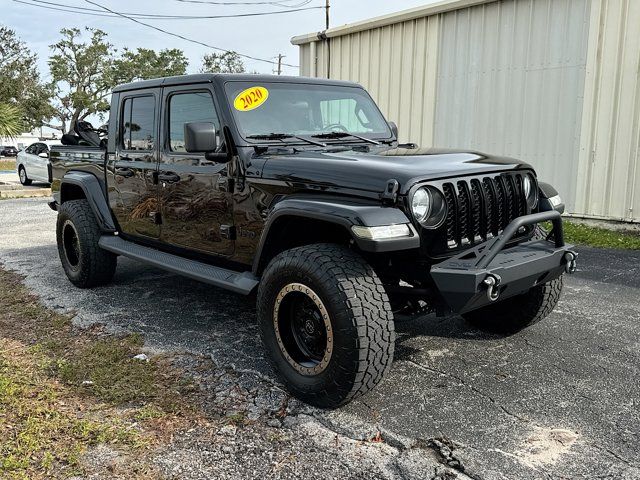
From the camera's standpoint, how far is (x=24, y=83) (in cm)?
4322

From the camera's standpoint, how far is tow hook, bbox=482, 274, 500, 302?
9.46ft

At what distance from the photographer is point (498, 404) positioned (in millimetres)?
3139

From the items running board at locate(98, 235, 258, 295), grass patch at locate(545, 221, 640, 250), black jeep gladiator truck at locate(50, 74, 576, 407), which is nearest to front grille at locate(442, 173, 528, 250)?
black jeep gladiator truck at locate(50, 74, 576, 407)

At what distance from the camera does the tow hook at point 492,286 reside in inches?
113

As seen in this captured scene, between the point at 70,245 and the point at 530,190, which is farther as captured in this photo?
the point at 70,245

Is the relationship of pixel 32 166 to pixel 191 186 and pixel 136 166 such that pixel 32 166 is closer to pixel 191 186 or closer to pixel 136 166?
pixel 136 166

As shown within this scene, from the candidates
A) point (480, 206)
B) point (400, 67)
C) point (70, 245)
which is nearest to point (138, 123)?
point (70, 245)

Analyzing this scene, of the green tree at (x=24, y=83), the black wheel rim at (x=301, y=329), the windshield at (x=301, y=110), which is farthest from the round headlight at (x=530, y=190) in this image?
the green tree at (x=24, y=83)

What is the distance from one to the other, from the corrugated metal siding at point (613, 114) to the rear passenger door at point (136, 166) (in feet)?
20.7

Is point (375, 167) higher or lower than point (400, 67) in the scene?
lower

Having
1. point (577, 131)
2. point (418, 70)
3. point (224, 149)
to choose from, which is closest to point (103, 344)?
point (224, 149)

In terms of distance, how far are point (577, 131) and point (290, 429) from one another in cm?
714

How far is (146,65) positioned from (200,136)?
51094 mm

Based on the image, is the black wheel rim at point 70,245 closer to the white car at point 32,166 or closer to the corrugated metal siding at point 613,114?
the corrugated metal siding at point 613,114
